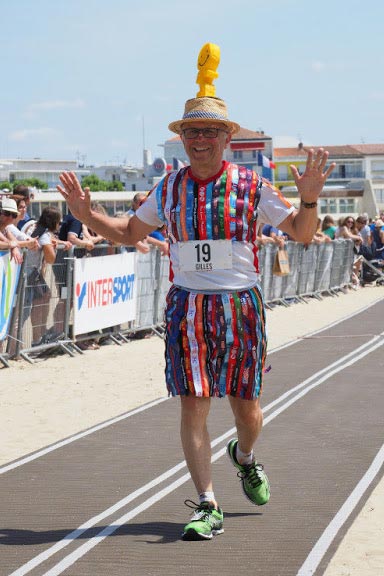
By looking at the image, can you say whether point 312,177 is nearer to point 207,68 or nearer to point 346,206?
point 207,68

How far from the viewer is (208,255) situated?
665 centimetres

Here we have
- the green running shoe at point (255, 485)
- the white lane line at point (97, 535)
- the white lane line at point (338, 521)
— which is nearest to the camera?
the white lane line at point (338, 521)

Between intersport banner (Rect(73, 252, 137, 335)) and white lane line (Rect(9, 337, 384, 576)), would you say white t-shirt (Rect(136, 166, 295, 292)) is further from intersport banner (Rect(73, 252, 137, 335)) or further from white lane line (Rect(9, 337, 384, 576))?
intersport banner (Rect(73, 252, 137, 335))

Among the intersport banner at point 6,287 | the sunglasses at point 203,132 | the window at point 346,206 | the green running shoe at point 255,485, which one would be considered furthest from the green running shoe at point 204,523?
the window at point 346,206

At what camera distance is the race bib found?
665cm

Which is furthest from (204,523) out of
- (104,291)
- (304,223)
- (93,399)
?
(104,291)

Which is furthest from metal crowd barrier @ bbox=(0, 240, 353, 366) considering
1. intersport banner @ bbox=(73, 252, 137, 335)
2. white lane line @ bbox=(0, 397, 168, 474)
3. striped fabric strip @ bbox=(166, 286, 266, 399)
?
striped fabric strip @ bbox=(166, 286, 266, 399)

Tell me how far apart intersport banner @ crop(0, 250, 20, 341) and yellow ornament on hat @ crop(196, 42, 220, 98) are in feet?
24.2

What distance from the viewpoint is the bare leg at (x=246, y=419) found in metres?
6.88

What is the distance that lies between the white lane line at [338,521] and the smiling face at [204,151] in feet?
6.43

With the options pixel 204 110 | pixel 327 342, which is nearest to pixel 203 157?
pixel 204 110

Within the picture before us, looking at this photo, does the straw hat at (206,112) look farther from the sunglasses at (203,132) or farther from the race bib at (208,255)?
the race bib at (208,255)

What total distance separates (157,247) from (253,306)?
11.5 metres

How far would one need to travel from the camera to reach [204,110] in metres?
6.71
